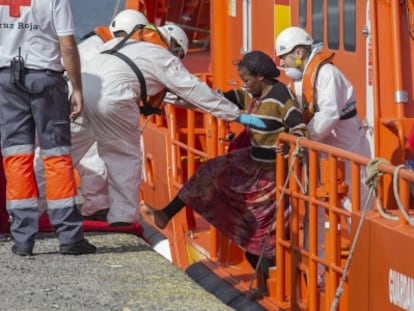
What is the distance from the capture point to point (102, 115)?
24.7 ft

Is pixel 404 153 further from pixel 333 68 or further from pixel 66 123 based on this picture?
pixel 66 123

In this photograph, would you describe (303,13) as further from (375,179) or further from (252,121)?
(375,179)

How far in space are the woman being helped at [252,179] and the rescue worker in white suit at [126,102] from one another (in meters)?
0.21

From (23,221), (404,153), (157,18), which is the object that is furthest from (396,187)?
(157,18)

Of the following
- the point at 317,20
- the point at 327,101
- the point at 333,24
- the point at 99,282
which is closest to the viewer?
the point at 99,282

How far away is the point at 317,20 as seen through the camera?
8188 mm

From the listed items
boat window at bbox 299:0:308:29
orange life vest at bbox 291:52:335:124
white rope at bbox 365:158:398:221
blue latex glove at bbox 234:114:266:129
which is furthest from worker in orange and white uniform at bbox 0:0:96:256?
boat window at bbox 299:0:308:29

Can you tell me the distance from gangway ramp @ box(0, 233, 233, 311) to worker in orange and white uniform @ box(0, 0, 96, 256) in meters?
0.22

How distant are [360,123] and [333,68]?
1.28 feet

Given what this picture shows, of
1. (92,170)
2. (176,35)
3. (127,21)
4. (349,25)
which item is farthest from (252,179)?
(127,21)

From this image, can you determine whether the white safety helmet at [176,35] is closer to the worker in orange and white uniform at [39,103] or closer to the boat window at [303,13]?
the boat window at [303,13]

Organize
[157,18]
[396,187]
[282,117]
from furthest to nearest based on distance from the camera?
[157,18]
[282,117]
[396,187]

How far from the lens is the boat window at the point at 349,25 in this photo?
7.52 meters

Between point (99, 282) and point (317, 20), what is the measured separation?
2717 millimetres
